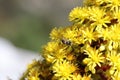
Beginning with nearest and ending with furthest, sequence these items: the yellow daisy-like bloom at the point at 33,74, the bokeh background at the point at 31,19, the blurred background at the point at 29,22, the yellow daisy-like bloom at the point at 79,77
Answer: the yellow daisy-like bloom at the point at 79,77 → the yellow daisy-like bloom at the point at 33,74 → the blurred background at the point at 29,22 → the bokeh background at the point at 31,19

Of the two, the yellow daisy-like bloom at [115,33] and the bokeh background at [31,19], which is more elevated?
the bokeh background at [31,19]

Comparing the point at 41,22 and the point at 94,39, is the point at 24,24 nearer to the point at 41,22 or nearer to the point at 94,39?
the point at 41,22

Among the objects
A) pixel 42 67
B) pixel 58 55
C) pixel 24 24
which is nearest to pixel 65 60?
pixel 58 55

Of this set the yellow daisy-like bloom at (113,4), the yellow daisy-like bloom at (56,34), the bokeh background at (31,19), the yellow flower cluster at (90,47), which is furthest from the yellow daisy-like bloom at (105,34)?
the bokeh background at (31,19)

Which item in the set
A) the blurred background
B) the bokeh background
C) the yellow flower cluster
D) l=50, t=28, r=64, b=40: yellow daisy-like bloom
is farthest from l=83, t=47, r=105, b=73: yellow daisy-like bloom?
the bokeh background

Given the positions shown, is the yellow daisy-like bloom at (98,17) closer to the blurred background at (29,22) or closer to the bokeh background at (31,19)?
the blurred background at (29,22)

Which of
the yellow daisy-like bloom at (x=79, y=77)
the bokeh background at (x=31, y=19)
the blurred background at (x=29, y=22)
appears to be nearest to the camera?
the yellow daisy-like bloom at (x=79, y=77)
